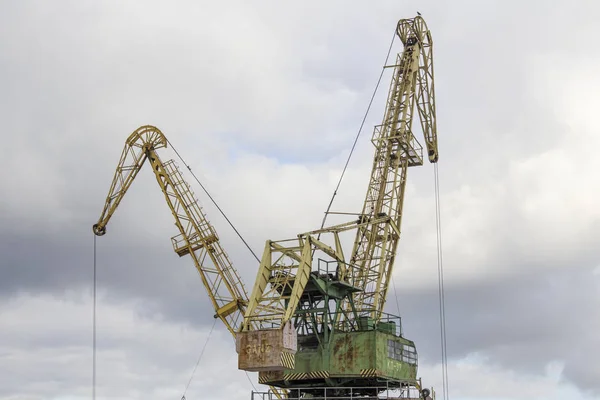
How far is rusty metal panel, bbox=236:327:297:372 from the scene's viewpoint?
5434cm

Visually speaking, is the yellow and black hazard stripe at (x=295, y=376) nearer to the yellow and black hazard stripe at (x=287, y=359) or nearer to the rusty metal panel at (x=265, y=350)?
the yellow and black hazard stripe at (x=287, y=359)

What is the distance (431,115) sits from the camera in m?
94.9

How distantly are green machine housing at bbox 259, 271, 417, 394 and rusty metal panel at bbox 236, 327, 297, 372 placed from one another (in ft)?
28.5

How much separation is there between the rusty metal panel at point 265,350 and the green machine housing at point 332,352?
8694 mm

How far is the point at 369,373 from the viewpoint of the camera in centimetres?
6297

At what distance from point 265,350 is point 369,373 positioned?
11.4m

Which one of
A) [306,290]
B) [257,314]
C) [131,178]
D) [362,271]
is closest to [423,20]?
[362,271]

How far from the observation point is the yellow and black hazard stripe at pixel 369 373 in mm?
62853

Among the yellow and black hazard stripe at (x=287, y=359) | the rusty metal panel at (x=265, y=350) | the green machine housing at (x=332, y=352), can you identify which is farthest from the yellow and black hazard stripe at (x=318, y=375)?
the rusty metal panel at (x=265, y=350)

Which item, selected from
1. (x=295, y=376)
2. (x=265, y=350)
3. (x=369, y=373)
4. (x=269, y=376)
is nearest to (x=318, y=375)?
(x=295, y=376)

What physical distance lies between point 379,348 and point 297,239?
10.1m

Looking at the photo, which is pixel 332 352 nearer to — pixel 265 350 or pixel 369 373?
pixel 369 373

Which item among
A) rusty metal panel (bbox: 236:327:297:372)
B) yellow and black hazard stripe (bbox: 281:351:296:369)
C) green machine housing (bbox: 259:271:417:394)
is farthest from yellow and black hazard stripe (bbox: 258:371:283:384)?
rusty metal panel (bbox: 236:327:297:372)

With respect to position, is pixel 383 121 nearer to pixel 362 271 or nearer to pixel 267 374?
pixel 362 271
